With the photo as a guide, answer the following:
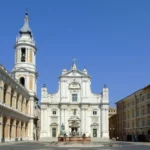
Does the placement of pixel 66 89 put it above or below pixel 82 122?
above

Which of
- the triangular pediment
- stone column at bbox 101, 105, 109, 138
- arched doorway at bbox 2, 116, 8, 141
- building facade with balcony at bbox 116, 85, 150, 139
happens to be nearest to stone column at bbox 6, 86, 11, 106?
arched doorway at bbox 2, 116, 8, 141

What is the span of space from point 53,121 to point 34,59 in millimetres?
17295

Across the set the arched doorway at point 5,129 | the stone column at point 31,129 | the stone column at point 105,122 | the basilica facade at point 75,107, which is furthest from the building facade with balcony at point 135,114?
the arched doorway at point 5,129

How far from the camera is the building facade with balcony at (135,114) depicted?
75.1 m

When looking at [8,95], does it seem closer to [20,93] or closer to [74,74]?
[20,93]

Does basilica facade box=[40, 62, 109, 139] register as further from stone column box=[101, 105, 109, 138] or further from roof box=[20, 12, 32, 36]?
roof box=[20, 12, 32, 36]

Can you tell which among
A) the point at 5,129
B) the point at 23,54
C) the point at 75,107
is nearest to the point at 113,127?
the point at 75,107

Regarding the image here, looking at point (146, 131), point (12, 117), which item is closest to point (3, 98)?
point (12, 117)

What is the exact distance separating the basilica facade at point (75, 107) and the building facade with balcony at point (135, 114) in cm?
637

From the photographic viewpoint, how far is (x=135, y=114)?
8338cm

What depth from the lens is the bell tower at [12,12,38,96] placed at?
82.8 metres

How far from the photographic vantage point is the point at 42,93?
89.9m

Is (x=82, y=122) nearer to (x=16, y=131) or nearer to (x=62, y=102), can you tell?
(x=62, y=102)

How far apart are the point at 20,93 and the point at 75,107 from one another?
74.3 feet
